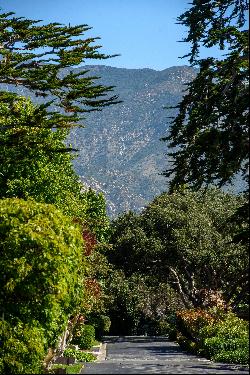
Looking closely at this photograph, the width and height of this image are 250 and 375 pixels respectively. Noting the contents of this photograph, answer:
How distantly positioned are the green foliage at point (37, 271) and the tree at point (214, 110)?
4308 millimetres

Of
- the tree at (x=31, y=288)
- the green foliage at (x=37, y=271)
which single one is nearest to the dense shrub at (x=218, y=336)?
the green foliage at (x=37, y=271)

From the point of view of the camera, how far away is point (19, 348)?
1769 centimetres

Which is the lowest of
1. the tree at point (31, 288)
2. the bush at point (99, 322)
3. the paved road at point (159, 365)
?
the bush at point (99, 322)

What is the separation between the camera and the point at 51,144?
2319 centimetres

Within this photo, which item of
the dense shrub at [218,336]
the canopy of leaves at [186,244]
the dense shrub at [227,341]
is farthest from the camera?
the canopy of leaves at [186,244]

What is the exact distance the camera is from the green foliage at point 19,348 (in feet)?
58.0

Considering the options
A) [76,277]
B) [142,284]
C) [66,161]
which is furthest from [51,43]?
[142,284]

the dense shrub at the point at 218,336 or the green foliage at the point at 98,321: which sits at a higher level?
the dense shrub at the point at 218,336

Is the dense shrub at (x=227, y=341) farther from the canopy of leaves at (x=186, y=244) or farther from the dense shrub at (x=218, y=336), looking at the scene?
the canopy of leaves at (x=186, y=244)

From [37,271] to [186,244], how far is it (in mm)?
35563

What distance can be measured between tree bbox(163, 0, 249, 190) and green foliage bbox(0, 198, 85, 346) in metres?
4.31

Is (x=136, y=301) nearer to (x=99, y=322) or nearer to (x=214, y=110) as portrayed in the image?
(x=99, y=322)

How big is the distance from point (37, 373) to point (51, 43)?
12.7 m

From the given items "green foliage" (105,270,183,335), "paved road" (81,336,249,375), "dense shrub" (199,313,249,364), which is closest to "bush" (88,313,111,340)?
"green foliage" (105,270,183,335)
